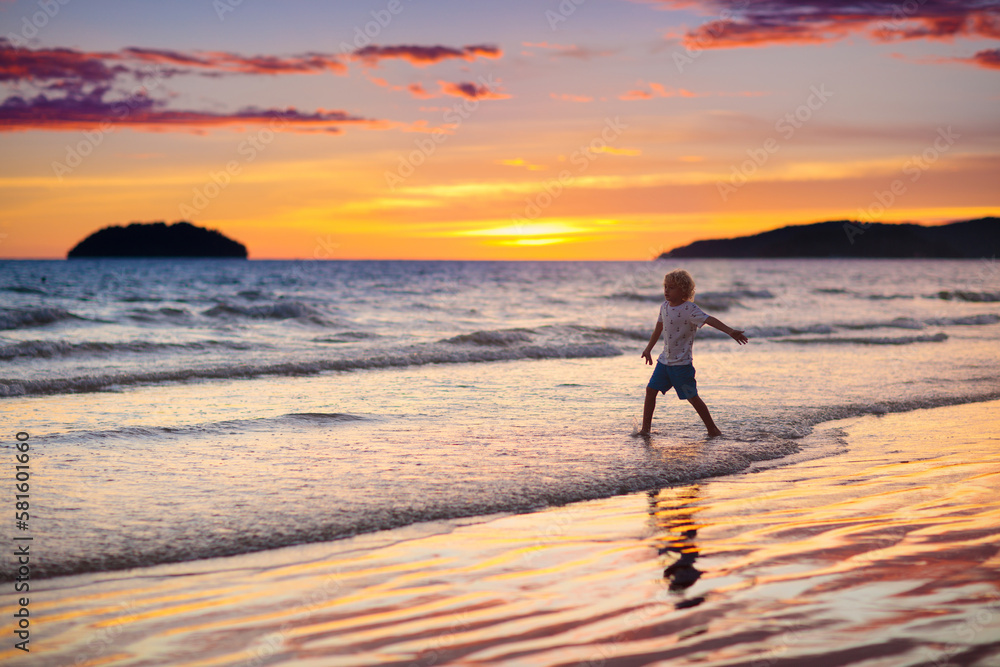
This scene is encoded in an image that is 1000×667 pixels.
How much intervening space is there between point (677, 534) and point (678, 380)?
3.92 metres

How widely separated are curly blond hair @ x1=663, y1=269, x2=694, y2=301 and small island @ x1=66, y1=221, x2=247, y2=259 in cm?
17364

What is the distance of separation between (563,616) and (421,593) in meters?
0.80

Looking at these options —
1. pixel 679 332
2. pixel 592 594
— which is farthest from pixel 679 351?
pixel 592 594

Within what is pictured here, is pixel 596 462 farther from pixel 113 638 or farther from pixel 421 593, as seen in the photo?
pixel 113 638

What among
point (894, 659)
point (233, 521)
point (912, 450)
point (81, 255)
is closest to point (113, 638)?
point (233, 521)

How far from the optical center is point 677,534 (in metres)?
4.94

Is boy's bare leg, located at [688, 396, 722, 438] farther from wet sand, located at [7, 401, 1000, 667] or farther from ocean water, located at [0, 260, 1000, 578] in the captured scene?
wet sand, located at [7, 401, 1000, 667]

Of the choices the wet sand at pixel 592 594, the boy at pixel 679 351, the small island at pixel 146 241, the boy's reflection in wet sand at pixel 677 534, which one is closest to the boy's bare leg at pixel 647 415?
the boy at pixel 679 351

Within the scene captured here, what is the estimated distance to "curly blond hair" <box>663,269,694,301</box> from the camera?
8.62 meters

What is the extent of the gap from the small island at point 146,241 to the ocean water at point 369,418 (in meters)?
154

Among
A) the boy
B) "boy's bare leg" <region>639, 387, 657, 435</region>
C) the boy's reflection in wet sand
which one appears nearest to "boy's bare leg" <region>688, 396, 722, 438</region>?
the boy

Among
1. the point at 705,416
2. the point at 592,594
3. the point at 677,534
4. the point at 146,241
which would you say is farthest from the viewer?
the point at 146,241

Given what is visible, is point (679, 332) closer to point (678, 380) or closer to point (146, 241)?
point (678, 380)

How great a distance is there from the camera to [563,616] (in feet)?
12.0
